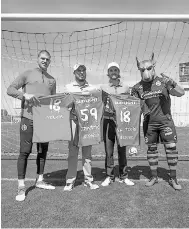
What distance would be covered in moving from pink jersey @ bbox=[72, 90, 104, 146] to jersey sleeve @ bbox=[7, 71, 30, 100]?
833mm

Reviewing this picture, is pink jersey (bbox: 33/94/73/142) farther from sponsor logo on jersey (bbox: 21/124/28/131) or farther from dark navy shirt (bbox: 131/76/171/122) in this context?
dark navy shirt (bbox: 131/76/171/122)

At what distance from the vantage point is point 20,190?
12.8ft

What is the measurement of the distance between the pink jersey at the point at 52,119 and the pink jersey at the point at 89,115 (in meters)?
0.18

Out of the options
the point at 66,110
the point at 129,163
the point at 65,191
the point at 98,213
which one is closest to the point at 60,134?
the point at 66,110

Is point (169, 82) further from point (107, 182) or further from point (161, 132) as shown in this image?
point (107, 182)

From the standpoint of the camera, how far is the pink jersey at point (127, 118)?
4.26 m

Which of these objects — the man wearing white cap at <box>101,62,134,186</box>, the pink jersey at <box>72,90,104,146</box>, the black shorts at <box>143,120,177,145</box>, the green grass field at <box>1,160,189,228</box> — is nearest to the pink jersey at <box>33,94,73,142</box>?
the pink jersey at <box>72,90,104,146</box>

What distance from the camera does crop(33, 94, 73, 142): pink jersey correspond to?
3.91 metres

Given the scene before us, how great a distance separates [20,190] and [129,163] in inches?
128

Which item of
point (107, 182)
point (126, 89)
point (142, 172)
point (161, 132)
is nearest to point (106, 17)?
point (126, 89)

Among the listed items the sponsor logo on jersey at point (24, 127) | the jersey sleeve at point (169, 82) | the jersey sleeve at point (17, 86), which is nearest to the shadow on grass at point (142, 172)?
the jersey sleeve at point (169, 82)

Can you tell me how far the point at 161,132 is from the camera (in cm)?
437

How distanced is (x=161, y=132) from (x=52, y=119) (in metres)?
1.94

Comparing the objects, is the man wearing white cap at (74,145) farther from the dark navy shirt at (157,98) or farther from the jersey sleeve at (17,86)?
the dark navy shirt at (157,98)
